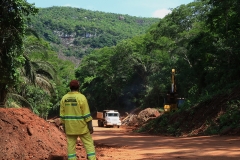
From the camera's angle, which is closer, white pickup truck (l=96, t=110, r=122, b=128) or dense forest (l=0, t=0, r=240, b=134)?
dense forest (l=0, t=0, r=240, b=134)

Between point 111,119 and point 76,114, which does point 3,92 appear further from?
point 111,119

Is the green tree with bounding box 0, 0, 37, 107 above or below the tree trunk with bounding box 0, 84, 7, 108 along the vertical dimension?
above

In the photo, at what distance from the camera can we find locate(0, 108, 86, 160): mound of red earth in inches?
343

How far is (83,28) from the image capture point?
165125mm

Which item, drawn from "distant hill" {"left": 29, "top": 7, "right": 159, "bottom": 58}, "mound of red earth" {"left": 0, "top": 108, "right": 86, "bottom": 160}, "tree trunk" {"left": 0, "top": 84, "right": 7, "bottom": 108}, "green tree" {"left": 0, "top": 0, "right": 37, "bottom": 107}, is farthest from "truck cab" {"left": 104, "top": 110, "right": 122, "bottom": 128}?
"distant hill" {"left": 29, "top": 7, "right": 159, "bottom": 58}

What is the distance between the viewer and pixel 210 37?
91.0 feet

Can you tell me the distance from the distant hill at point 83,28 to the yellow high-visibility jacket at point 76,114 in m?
134

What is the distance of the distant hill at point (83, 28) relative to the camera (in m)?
149

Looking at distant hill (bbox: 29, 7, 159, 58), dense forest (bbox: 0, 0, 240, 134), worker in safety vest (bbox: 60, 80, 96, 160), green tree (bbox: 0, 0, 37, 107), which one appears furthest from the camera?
distant hill (bbox: 29, 7, 159, 58)

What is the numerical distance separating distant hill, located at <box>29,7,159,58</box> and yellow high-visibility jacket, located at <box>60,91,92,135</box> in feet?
438

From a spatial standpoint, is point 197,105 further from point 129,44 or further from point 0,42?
point 129,44

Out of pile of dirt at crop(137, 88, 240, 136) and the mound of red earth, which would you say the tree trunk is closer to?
the mound of red earth

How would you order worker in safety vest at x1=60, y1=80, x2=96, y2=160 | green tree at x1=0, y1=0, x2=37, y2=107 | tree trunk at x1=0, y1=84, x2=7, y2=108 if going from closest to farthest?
worker in safety vest at x1=60, y1=80, x2=96, y2=160 → green tree at x1=0, y1=0, x2=37, y2=107 → tree trunk at x1=0, y1=84, x2=7, y2=108

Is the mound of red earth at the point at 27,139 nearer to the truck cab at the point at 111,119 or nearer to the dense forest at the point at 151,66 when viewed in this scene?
the dense forest at the point at 151,66
